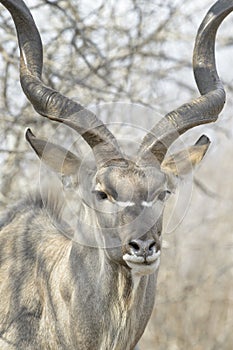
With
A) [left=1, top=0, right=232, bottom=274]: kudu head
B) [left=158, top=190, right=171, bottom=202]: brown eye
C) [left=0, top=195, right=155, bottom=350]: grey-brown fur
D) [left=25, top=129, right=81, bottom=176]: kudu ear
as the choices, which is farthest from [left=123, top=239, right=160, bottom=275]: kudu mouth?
[left=25, top=129, right=81, bottom=176]: kudu ear

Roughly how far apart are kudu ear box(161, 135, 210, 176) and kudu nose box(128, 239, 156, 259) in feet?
2.71

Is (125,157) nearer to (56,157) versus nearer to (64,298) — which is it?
(56,157)

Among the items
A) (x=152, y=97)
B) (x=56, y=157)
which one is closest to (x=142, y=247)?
(x=56, y=157)

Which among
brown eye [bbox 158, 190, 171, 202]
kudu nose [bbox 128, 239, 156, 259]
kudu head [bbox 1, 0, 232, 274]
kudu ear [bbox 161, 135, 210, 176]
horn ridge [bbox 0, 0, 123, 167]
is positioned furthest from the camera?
kudu ear [bbox 161, 135, 210, 176]

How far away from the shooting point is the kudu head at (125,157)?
4.43 metres

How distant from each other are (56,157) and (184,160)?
785 millimetres

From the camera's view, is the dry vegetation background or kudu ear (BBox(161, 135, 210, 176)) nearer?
kudu ear (BBox(161, 135, 210, 176))

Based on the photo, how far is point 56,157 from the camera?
482 cm

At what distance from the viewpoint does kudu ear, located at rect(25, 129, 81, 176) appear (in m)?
4.81

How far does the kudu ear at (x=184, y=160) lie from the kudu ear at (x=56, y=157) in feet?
1.80

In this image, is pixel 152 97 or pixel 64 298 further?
pixel 152 97

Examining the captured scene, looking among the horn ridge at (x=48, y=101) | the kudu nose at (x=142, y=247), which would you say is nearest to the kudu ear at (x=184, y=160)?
the horn ridge at (x=48, y=101)

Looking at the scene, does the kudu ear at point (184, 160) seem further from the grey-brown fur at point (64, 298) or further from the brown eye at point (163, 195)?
the grey-brown fur at point (64, 298)

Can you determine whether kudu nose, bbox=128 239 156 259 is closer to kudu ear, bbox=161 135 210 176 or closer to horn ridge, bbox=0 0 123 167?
horn ridge, bbox=0 0 123 167
